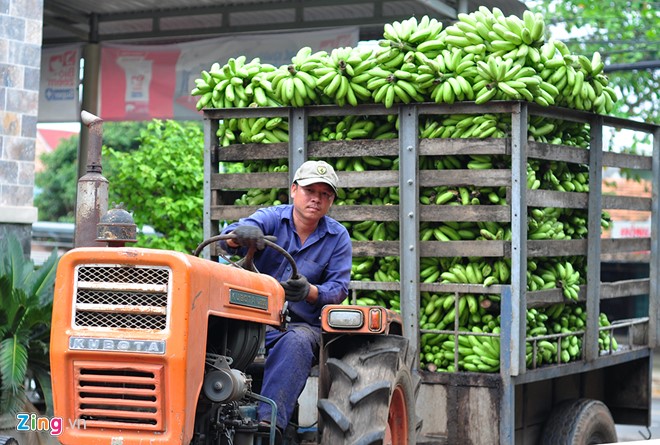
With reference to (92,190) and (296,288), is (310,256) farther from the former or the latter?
(92,190)

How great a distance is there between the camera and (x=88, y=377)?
14.6ft

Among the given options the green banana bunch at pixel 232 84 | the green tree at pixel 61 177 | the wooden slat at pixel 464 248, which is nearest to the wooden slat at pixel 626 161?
the wooden slat at pixel 464 248

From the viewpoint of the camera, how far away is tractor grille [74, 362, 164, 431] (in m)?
4.39

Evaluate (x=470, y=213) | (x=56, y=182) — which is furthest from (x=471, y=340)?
(x=56, y=182)

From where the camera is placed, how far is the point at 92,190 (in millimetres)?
7859

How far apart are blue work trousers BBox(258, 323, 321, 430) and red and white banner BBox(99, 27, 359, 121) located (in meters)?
10.4

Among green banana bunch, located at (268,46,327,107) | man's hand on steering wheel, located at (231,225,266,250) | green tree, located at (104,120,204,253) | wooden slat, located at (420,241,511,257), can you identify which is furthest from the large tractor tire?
green tree, located at (104,120,204,253)

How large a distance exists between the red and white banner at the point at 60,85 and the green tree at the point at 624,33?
8.85m

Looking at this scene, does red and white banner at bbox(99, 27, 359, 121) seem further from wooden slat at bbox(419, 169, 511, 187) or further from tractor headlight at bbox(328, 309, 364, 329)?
tractor headlight at bbox(328, 309, 364, 329)

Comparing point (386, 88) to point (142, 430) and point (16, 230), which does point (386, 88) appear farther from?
point (16, 230)

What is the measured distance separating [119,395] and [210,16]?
12812 millimetres

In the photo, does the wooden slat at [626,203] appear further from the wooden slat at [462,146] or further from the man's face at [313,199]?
the man's face at [313,199]

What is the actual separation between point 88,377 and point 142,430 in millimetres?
317

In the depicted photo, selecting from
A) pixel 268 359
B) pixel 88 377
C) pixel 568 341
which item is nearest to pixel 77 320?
pixel 88 377
